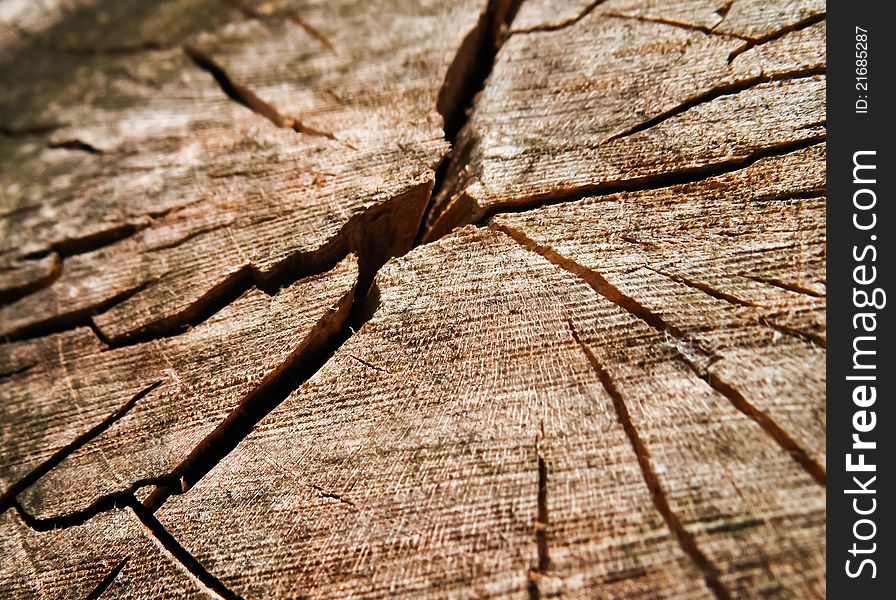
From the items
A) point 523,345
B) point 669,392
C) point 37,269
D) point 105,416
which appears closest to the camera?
point 669,392

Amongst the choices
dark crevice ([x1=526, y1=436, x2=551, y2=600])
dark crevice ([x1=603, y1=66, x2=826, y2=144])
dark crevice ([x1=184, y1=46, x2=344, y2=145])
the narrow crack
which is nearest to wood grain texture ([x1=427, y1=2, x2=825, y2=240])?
dark crevice ([x1=603, y1=66, x2=826, y2=144])

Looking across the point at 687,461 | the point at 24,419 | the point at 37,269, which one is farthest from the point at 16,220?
the point at 687,461

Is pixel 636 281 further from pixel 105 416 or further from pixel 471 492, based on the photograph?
pixel 105 416

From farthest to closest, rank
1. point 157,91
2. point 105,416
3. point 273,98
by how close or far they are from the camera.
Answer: point 157,91 → point 273,98 → point 105,416

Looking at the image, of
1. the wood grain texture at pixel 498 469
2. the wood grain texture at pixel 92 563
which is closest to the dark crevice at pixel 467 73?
the wood grain texture at pixel 498 469

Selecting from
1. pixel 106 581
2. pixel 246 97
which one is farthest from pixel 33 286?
pixel 106 581
